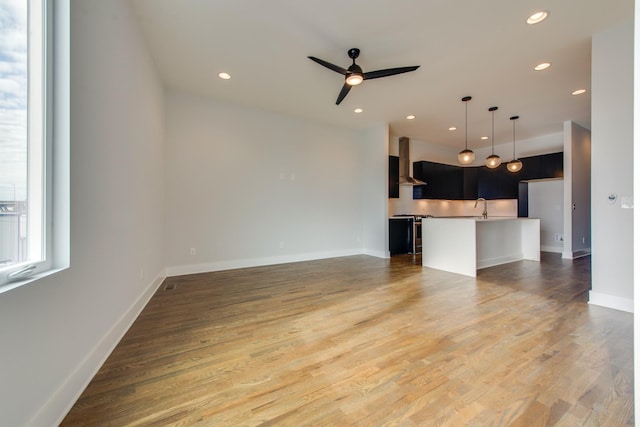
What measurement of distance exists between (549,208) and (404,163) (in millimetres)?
3977

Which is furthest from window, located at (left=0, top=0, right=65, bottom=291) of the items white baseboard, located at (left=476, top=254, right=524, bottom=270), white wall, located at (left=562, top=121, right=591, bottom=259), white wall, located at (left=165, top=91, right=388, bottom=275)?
white wall, located at (left=562, top=121, right=591, bottom=259)

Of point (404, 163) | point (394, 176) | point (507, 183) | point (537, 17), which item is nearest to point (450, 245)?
point (394, 176)

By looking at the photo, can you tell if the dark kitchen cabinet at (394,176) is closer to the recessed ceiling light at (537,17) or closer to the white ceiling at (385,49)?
the white ceiling at (385,49)

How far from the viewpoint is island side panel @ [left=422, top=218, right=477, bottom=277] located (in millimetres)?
4141

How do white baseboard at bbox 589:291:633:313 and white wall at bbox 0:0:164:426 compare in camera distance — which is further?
Result: white baseboard at bbox 589:291:633:313

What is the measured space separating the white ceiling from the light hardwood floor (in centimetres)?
299

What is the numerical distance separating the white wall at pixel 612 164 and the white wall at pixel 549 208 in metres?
4.64

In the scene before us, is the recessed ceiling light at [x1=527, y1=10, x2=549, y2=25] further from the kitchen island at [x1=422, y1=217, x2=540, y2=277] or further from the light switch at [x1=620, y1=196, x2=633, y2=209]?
the kitchen island at [x1=422, y1=217, x2=540, y2=277]

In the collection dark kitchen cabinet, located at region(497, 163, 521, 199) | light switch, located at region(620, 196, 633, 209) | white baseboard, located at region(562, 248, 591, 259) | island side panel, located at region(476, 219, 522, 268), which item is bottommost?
white baseboard, located at region(562, 248, 591, 259)

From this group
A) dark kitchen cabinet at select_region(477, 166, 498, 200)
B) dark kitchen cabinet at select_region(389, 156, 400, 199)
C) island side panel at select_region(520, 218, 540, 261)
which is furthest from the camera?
dark kitchen cabinet at select_region(477, 166, 498, 200)

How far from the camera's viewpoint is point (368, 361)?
5.98ft

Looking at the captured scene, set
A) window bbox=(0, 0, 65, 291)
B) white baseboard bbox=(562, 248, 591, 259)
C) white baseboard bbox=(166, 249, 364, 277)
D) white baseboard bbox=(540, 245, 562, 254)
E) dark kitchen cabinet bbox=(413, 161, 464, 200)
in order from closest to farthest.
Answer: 1. window bbox=(0, 0, 65, 291)
2. white baseboard bbox=(166, 249, 364, 277)
3. white baseboard bbox=(562, 248, 591, 259)
4. white baseboard bbox=(540, 245, 562, 254)
5. dark kitchen cabinet bbox=(413, 161, 464, 200)

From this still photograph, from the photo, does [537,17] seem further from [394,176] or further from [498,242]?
[394,176]

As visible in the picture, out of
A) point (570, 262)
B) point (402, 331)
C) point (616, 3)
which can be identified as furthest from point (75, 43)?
point (570, 262)
